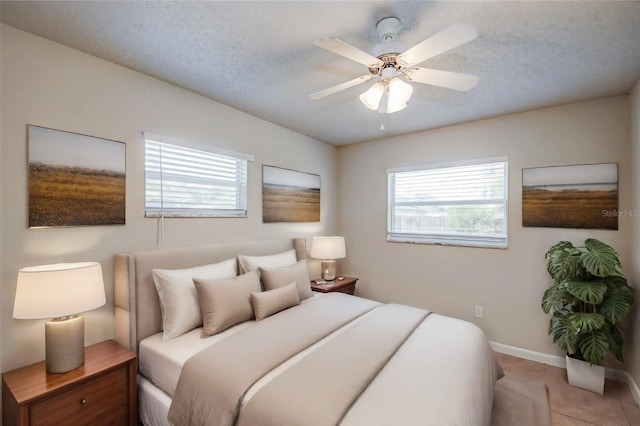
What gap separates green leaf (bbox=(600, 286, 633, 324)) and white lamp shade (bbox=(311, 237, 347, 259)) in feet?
7.99

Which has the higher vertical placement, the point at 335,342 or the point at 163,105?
the point at 163,105

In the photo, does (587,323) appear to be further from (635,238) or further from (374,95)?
(374,95)

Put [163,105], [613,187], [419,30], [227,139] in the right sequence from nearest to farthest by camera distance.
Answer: [419,30]
[163,105]
[613,187]
[227,139]

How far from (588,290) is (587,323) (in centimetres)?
25

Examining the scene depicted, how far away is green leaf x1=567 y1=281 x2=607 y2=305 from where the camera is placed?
2178 millimetres

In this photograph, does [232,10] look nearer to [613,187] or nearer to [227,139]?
[227,139]

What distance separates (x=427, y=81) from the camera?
5.96 feet

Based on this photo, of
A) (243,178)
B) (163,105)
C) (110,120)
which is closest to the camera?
(110,120)

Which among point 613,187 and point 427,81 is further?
point 613,187

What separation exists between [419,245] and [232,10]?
10.2 ft

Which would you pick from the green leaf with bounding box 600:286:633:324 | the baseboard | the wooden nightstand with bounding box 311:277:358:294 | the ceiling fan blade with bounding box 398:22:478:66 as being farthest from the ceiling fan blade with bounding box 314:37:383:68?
the baseboard

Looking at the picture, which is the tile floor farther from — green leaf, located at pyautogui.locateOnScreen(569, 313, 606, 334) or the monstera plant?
green leaf, located at pyautogui.locateOnScreen(569, 313, 606, 334)

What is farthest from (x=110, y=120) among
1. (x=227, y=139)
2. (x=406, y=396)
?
(x=406, y=396)

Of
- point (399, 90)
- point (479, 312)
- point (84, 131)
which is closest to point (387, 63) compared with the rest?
point (399, 90)
